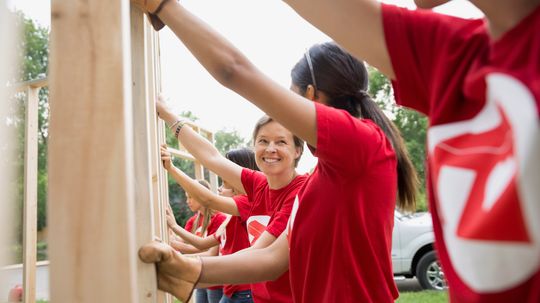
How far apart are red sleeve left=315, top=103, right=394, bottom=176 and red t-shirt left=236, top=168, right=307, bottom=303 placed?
0.78m

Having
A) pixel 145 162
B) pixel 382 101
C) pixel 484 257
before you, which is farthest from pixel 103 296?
pixel 382 101

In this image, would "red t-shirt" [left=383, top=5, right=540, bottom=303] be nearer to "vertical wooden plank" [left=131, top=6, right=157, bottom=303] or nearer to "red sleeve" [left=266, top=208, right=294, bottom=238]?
"vertical wooden plank" [left=131, top=6, right=157, bottom=303]

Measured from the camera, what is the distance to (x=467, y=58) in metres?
0.89

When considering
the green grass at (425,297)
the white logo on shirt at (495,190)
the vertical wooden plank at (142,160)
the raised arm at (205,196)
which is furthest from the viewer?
the green grass at (425,297)

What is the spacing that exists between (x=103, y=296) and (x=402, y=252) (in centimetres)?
694

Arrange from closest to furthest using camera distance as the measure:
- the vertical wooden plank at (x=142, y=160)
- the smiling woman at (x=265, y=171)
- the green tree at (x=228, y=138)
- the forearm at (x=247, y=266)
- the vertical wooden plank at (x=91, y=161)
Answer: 1. the vertical wooden plank at (x=91, y=161)
2. the vertical wooden plank at (x=142, y=160)
3. the forearm at (x=247, y=266)
4. the smiling woman at (x=265, y=171)
5. the green tree at (x=228, y=138)

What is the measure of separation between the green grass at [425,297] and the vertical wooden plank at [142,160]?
6.15 m

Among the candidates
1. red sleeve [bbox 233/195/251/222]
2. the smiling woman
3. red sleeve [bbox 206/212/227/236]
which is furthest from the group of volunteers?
red sleeve [bbox 206/212/227/236]

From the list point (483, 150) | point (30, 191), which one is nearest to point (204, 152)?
point (30, 191)

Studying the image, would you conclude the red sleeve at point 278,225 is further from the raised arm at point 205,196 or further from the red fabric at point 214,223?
the red fabric at point 214,223

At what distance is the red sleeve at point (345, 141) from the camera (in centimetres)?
126

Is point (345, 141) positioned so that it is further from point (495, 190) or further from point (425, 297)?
point (425, 297)

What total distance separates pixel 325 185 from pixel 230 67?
0.48m

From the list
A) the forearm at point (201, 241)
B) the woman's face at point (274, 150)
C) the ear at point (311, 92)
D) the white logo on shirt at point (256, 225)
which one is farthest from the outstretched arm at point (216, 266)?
the forearm at point (201, 241)
